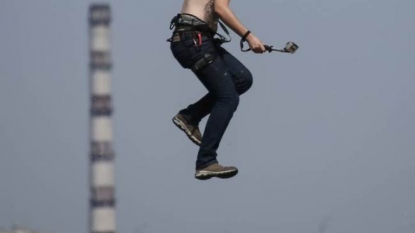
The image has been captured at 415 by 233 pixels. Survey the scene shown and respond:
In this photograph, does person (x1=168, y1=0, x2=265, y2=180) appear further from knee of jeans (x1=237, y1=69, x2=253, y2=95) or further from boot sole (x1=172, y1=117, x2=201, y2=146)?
boot sole (x1=172, y1=117, x2=201, y2=146)

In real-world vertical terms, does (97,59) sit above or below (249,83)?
above

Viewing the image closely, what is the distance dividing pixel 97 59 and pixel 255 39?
4017 centimetres

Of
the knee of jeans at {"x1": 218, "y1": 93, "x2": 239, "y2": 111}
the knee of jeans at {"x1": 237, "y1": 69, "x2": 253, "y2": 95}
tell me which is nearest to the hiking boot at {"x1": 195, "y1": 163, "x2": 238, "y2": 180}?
the knee of jeans at {"x1": 218, "y1": 93, "x2": 239, "y2": 111}

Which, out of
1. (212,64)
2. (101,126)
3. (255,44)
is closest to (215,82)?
(212,64)

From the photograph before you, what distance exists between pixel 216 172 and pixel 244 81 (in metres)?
1.19

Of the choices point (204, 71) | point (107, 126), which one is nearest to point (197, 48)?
point (204, 71)

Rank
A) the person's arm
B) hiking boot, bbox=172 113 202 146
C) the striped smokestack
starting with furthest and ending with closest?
the striped smokestack
hiking boot, bbox=172 113 202 146
the person's arm

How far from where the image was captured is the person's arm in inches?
853

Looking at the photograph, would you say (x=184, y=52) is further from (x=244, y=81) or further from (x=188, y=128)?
(x=188, y=128)

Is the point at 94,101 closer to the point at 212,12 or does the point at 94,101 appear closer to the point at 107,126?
the point at 107,126

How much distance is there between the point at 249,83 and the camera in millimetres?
22547

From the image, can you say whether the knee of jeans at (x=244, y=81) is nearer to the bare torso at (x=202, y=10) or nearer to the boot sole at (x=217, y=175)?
the bare torso at (x=202, y=10)

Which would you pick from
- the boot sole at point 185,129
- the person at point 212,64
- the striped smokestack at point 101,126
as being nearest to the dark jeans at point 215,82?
the person at point 212,64

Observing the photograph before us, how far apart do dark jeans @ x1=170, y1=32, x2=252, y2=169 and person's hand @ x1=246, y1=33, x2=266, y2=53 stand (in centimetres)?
61
